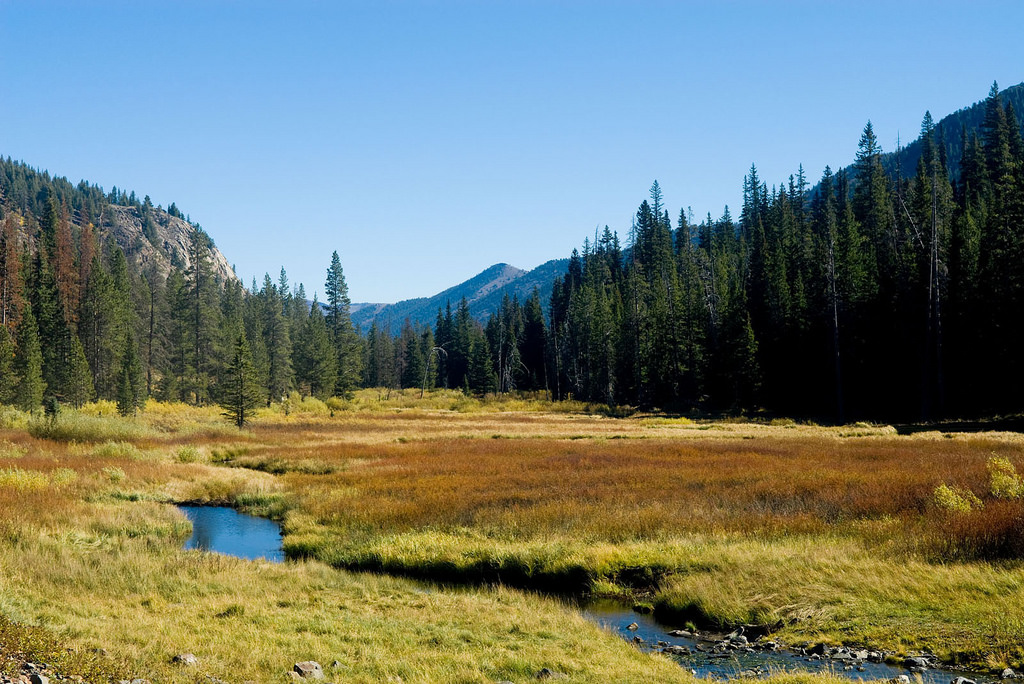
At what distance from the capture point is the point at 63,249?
249ft

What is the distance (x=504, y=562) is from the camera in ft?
46.6

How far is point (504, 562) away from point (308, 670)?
21.9ft

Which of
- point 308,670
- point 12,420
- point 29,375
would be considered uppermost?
point 29,375

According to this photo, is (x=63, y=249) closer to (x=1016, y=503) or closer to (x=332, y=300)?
(x=332, y=300)

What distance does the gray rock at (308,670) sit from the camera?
7967mm

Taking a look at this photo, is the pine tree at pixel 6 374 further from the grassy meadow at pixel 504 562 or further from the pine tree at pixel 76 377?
the grassy meadow at pixel 504 562

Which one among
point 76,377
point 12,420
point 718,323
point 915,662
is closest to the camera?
point 915,662

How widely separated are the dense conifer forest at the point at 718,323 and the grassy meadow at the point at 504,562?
1105 inches

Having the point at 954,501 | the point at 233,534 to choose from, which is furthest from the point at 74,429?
the point at 954,501

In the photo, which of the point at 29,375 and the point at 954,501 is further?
the point at 29,375

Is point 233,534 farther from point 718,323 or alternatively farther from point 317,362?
point 317,362

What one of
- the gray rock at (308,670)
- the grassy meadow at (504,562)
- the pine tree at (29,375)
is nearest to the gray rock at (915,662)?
the grassy meadow at (504,562)

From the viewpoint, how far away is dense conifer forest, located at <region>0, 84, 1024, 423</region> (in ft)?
170

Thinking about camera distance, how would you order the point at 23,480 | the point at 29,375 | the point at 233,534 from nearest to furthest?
the point at 233,534
the point at 23,480
the point at 29,375
